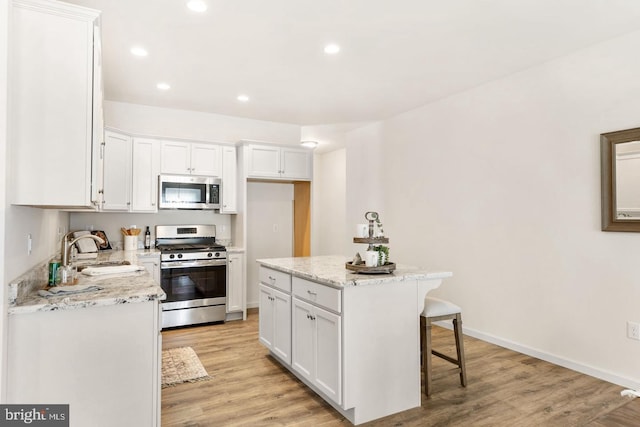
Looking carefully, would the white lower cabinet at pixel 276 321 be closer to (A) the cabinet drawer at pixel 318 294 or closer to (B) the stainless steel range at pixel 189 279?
(A) the cabinet drawer at pixel 318 294

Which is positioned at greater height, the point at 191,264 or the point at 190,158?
the point at 190,158

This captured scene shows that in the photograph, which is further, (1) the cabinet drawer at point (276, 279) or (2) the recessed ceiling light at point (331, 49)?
(2) the recessed ceiling light at point (331, 49)

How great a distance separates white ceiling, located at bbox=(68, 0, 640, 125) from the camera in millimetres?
2656

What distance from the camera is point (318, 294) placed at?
2.63 meters

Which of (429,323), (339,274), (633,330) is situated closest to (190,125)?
(339,274)

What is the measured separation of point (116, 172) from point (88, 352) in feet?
9.89

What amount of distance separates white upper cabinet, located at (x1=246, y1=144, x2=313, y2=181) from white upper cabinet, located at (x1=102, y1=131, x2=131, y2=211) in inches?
56.9

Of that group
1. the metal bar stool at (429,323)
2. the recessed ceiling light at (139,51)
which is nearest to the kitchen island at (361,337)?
the metal bar stool at (429,323)

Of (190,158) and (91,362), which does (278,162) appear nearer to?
(190,158)

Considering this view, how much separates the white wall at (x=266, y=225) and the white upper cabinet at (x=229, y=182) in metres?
0.45

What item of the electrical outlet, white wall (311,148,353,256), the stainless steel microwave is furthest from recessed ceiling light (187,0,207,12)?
white wall (311,148,353,256)

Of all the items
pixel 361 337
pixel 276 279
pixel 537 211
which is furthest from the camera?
pixel 537 211

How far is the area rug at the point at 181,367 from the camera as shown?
310 cm

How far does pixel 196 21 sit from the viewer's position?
2822mm
